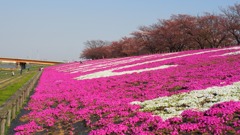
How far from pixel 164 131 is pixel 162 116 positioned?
1626mm

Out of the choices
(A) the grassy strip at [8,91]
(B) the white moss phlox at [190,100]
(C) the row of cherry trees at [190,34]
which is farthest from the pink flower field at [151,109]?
(C) the row of cherry trees at [190,34]

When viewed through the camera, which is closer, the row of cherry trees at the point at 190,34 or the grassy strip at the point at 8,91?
the grassy strip at the point at 8,91

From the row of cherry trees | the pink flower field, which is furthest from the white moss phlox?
the row of cherry trees

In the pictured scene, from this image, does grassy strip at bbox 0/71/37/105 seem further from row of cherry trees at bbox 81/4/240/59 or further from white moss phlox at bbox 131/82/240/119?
row of cherry trees at bbox 81/4/240/59

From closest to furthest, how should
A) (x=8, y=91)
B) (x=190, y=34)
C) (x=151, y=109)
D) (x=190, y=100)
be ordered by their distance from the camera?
(x=151, y=109), (x=190, y=100), (x=8, y=91), (x=190, y=34)

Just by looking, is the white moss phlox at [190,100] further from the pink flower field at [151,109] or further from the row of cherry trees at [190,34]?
the row of cherry trees at [190,34]

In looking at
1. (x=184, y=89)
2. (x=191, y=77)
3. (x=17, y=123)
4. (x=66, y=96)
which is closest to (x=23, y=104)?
(x=66, y=96)

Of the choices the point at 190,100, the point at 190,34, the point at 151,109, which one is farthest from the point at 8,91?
the point at 190,34

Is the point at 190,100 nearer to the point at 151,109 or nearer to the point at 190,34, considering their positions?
the point at 151,109

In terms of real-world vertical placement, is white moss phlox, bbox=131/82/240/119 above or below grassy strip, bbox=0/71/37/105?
above

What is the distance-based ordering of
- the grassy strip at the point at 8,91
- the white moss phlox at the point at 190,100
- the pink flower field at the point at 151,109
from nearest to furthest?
the pink flower field at the point at 151,109 < the white moss phlox at the point at 190,100 < the grassy strip at the point at 8,91

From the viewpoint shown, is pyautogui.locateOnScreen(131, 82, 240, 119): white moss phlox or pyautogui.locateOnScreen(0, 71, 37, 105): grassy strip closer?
pyautogui.locateOnScreen(131, 82, 240, 119): white moss phlox

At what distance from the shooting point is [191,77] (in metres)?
19.9

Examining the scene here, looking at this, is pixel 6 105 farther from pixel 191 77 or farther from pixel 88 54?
pixel 88 54
